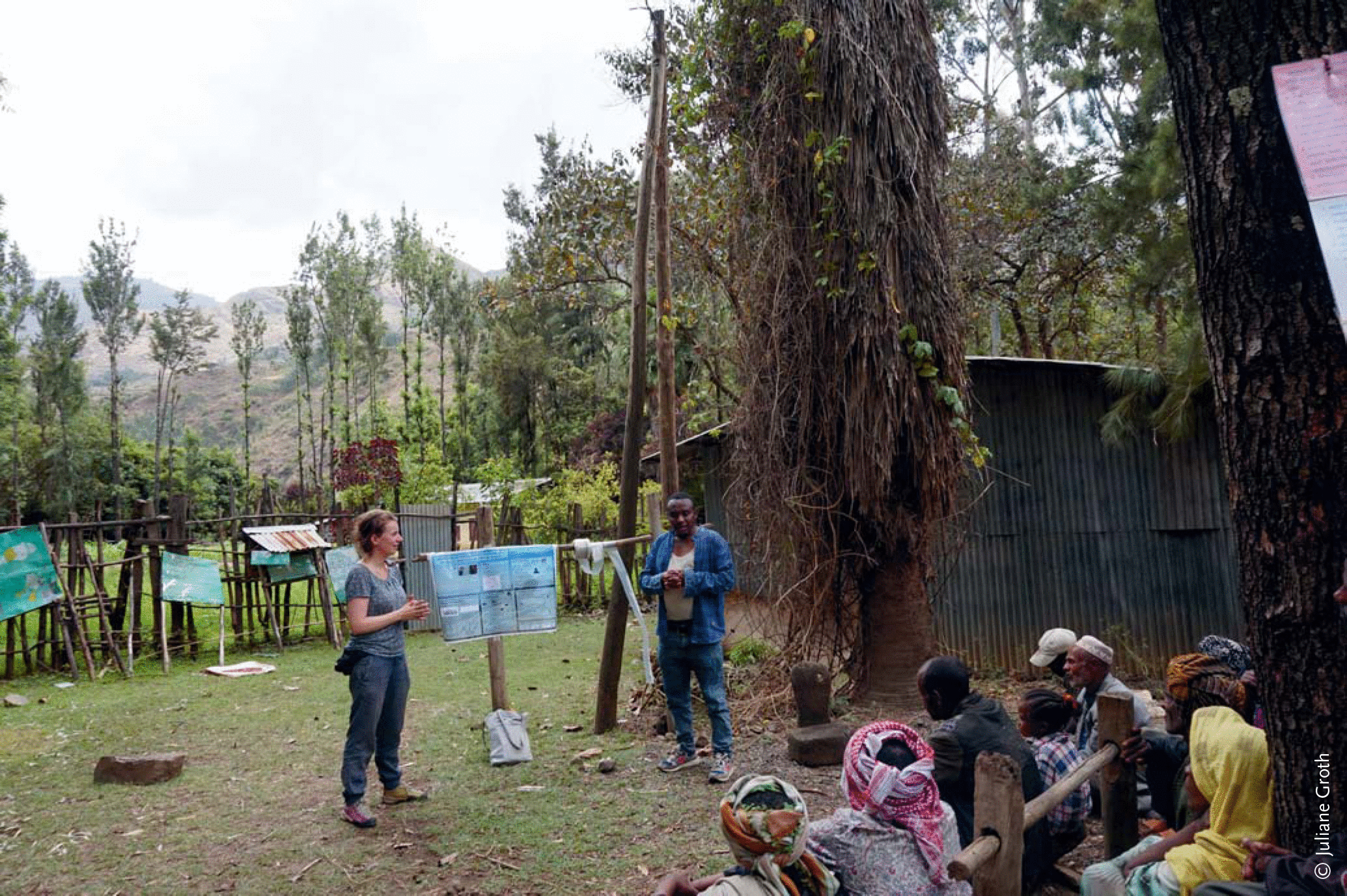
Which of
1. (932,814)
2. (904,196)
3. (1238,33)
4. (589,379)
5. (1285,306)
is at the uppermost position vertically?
Result: (589,379)

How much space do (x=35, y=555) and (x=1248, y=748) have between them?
11.7 meters

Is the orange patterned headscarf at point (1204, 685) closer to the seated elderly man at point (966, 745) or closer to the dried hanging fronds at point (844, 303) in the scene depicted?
the seated elderly man at point (966, 745)

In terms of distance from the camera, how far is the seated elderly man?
12.4 ft

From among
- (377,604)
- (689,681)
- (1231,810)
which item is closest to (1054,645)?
(1231,810)

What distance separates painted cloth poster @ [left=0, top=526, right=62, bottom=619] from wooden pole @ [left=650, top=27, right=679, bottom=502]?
7.68 m

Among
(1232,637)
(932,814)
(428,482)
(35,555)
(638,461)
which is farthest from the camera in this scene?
(428,482)

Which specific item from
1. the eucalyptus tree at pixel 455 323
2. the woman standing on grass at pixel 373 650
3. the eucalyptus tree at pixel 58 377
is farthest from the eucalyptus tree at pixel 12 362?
the woman standing on grass at pixel 373 650

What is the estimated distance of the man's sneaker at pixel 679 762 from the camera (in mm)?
6027

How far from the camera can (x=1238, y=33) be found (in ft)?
8.91

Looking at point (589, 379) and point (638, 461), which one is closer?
point (638, 461)

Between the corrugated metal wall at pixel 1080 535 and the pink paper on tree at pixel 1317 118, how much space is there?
588cm

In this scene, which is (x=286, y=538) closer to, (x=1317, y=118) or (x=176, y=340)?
(x=1317, y=118)

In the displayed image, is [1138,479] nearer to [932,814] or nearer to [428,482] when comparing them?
[932,814]

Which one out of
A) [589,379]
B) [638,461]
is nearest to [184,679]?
[638,461]
